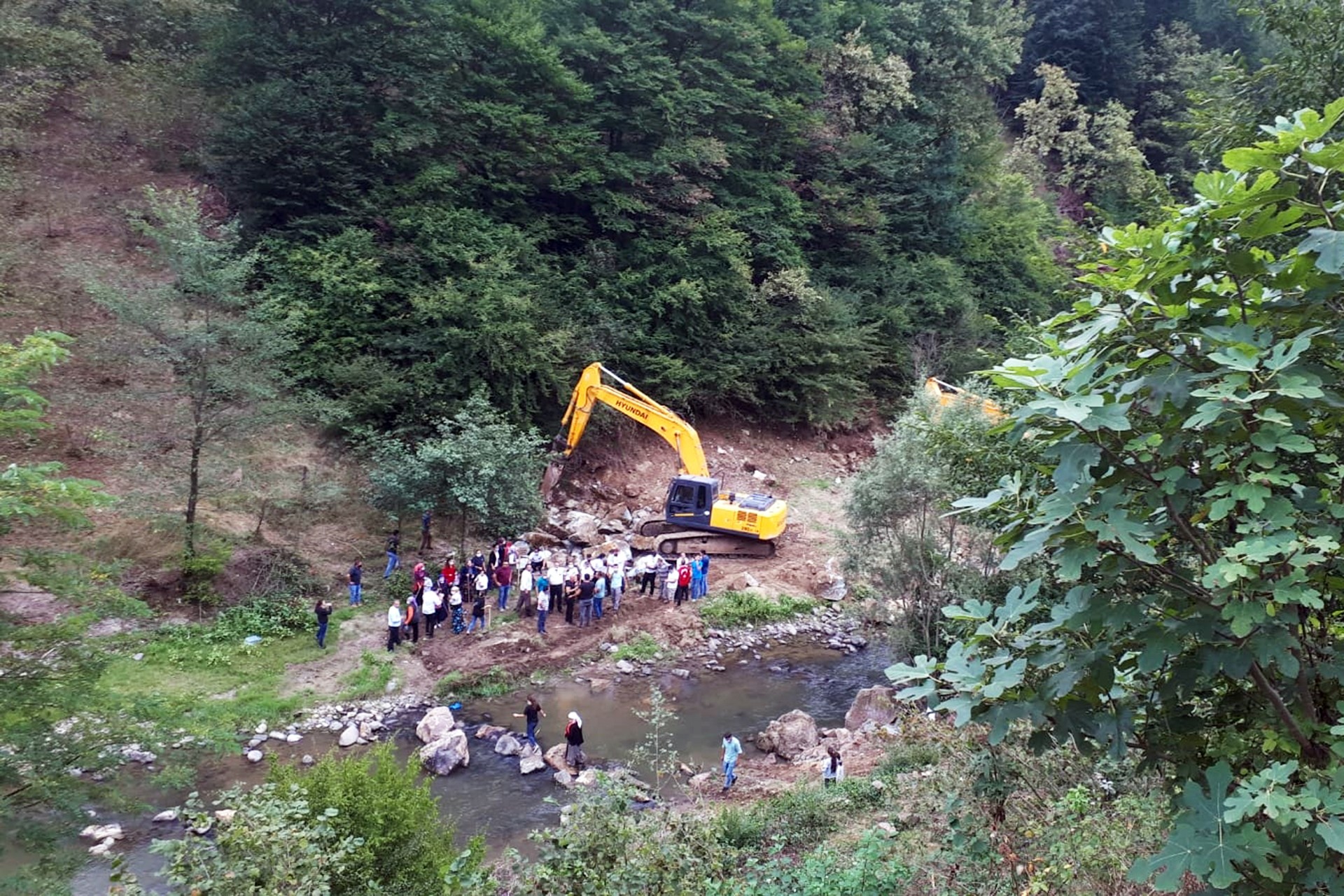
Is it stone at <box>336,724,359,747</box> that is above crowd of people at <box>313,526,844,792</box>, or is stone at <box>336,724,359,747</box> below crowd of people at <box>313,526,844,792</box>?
below

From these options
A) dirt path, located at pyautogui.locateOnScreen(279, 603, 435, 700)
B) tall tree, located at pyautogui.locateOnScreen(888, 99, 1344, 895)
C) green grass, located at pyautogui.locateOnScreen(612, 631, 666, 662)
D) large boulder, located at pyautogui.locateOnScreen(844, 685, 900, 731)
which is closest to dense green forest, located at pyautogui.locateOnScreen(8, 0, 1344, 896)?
tall tree, located at pyautogui.locateOnScreen(888, 99, 1344, 895)

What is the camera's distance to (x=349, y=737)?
1141 centimetres

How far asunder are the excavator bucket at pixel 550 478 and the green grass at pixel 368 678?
19.6 feet

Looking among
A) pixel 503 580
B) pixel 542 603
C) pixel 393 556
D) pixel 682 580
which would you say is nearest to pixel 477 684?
pixel 542 603

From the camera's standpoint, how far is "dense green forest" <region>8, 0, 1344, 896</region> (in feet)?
9.30

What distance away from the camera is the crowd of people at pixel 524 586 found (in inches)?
570

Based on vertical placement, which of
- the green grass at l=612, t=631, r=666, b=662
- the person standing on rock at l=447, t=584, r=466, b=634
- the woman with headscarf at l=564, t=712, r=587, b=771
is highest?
the person standing on rock at l=447, t=584, r=466, b=634

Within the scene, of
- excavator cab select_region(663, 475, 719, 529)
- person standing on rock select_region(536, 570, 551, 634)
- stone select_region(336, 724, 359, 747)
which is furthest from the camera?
excavator cab select_region(663, 475, 719, 529)

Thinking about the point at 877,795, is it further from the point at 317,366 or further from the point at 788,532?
the point at 317,366

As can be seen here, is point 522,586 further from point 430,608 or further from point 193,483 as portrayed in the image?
point 193,483

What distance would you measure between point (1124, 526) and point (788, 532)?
57.0 feet

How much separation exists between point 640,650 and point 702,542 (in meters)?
3.99

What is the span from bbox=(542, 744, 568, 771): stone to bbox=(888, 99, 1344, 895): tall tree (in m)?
9.10

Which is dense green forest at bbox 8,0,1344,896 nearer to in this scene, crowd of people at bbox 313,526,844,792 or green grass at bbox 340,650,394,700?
green grass at bbox 340,650,394,700
